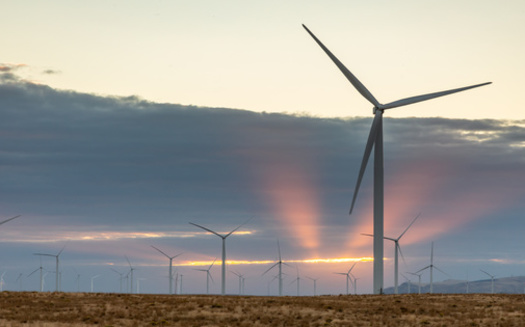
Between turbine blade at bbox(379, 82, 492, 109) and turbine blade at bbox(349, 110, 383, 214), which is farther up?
turbine blade at bbox(379, 82, 492, 109)

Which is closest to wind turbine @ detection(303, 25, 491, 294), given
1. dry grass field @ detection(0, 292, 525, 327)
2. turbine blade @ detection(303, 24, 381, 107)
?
turbine blade @ detection(303, 24, 381, 107)

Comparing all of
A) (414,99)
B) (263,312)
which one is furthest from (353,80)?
(263,312)

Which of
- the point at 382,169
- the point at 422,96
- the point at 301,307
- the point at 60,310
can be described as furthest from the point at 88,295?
the point at 422,96

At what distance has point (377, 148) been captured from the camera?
114 meters

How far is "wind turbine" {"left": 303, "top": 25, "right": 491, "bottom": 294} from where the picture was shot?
109 m

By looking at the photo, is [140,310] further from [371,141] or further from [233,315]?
[371,141]

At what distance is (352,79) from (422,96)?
11.2 m

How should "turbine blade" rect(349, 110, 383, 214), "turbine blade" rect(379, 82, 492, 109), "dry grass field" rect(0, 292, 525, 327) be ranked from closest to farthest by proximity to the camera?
"dry grass field" rect(0, 292, 525, 327)
"turbine blade" rect(349, 110, 383, 214)
"turbine blade" rect(379, 82, 492, 109)

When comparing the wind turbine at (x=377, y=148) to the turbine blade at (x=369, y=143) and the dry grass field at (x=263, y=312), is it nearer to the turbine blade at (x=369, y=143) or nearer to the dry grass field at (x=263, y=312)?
the turbine blade at (x=369, y=143)

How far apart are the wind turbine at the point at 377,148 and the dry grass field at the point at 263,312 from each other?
9.29 metres

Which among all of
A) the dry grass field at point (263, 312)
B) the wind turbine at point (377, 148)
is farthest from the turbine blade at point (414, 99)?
the dry grass field at point (263, 312)

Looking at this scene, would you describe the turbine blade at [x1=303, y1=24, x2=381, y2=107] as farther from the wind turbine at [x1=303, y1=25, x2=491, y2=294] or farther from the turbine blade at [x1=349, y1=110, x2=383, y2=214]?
the turbine blade at [x1=349, y1=110, x2=383, y2=214]

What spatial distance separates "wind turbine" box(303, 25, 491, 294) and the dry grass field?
929 centimetres

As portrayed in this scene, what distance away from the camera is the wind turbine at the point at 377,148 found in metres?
109
